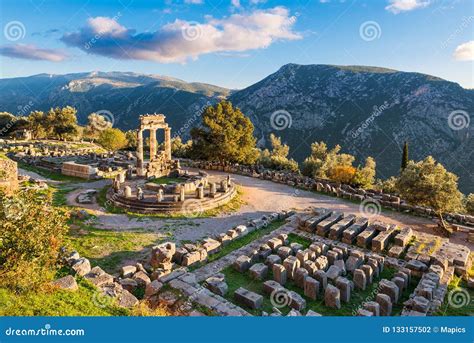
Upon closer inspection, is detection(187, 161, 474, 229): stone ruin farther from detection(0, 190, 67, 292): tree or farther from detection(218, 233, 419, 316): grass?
detection(0, 190, 67, 292): tree

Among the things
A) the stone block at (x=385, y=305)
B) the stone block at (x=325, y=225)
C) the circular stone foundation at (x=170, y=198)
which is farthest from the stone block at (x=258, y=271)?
the circular stone foundation at (x=170, y=198)

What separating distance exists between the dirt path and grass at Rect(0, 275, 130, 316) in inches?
291

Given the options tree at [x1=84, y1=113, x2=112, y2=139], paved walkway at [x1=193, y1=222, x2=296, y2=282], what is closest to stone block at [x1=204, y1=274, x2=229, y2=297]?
paved walkway at [x1=193, y1=222, x2=296, y2=282]

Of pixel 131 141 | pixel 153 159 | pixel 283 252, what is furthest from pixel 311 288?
pixel 131 141

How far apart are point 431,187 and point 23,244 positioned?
67.8ft

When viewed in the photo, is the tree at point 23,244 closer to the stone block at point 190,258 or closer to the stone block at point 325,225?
the stone block at point 190,258

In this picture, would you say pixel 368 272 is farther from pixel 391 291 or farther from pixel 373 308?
pixel 373 308

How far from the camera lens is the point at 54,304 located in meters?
8.12

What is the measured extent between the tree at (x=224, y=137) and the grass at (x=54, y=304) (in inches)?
1029

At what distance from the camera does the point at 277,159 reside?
38719 mm

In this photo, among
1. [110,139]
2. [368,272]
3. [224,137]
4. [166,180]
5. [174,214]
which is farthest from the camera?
[110,139]

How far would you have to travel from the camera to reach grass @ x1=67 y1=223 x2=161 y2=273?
13.5 metres

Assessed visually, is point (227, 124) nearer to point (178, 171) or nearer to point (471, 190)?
point (178, 171)

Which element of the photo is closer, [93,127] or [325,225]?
[325,225]
